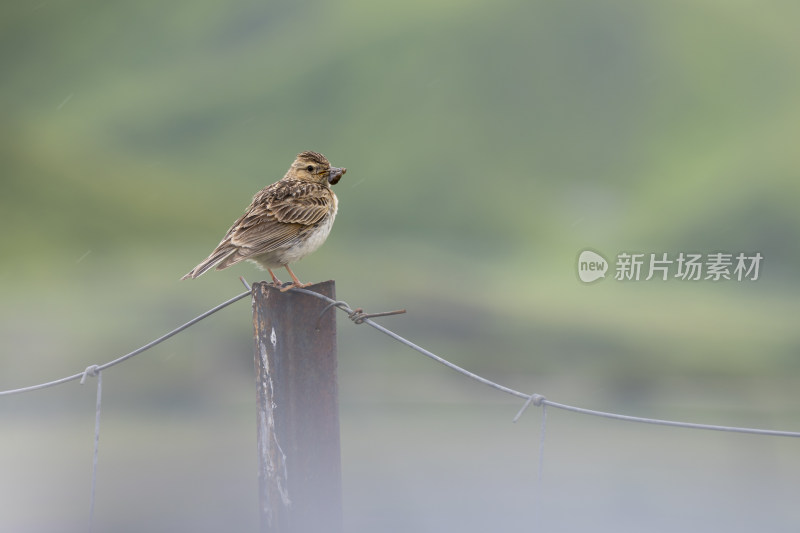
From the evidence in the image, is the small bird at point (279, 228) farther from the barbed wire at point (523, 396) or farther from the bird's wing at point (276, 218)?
the barbed wire at point (523, 396)

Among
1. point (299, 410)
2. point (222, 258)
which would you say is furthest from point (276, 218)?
point (299, 410)

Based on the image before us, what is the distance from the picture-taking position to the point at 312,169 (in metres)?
5.05

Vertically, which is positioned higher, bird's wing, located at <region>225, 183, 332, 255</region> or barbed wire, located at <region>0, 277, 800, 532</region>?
bird's wing, located at <region>225, 183, 332, 255</region>

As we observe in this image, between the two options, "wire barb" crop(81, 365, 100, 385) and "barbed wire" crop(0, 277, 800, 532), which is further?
"wire barb" crop(81, 365, 100, 385)

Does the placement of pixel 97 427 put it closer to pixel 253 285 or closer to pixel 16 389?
pixel 16 389

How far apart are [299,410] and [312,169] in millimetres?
2156

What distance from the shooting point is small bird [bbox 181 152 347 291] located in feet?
14.0

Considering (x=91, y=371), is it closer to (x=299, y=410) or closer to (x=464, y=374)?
(x=299, y=410)

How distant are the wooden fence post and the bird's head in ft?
6.04

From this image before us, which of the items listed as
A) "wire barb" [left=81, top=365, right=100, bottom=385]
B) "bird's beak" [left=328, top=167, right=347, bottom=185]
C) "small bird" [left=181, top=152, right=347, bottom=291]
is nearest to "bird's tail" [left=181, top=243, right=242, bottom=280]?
"small bird" [left=181, top=152, right=347, bottom=291]

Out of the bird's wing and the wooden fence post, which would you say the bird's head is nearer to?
the bird's wing

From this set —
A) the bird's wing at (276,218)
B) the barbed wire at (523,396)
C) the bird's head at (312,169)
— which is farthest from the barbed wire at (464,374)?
the bird's head at (312,169)

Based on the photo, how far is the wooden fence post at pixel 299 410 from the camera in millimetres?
3217

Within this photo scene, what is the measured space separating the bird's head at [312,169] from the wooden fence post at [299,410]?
1.84 m
